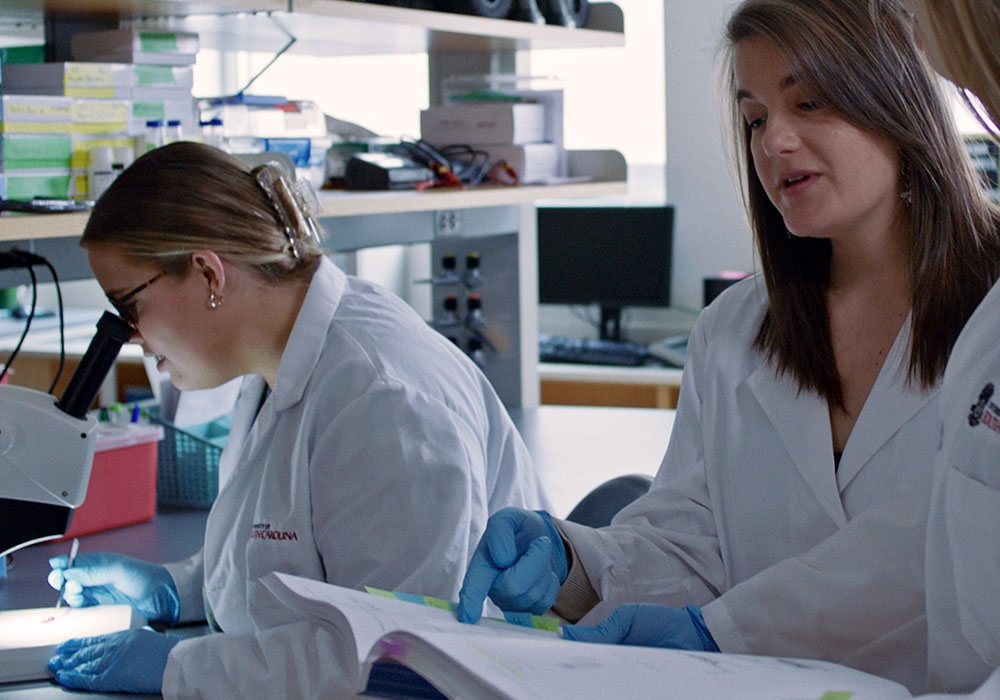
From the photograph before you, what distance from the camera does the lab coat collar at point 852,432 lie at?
3.99ft

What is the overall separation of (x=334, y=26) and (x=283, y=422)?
1.04 m

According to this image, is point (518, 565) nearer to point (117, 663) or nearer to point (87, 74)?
point (117, 663)

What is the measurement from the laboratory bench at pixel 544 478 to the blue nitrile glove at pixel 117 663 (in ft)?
0.06

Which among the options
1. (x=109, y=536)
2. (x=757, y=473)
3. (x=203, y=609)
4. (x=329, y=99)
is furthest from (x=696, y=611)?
(x=329, y=99)

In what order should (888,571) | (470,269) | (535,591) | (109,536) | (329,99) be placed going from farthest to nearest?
(329,99) → (470,269) → (109,536) → (535,591) → (888,571)

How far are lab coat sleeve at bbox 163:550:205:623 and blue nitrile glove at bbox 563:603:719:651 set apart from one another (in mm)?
876

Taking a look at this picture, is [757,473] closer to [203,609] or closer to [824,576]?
[824,576]

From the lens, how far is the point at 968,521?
763 millimetres

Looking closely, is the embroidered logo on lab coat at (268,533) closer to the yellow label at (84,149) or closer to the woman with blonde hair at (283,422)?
the woman with blonde hair at (283,422)

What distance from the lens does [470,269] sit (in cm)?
315

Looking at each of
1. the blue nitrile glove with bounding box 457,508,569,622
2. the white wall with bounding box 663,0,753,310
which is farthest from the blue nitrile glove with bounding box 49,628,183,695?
the white wall with bounding box 663,0,753,310

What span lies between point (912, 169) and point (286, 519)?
807 mm

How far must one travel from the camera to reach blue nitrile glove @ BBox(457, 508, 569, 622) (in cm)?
106

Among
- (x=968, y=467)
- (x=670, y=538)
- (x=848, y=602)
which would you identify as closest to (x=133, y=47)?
(x=670, y=538)
